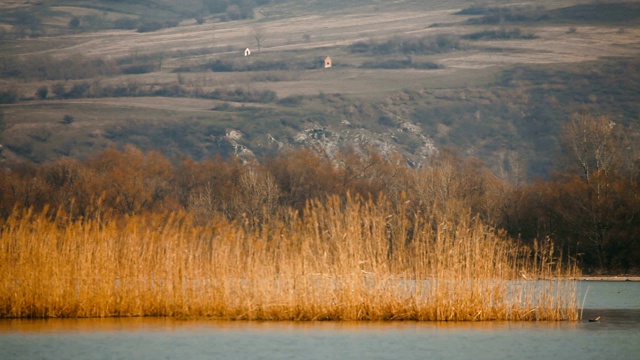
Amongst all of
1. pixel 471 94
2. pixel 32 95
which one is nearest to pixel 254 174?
pixel 471 94

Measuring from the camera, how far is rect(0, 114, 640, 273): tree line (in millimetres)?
55875

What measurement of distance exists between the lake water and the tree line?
25875mm

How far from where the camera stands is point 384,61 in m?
186

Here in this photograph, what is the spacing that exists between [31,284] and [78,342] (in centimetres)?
324

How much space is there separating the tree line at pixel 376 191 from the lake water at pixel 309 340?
2588cm

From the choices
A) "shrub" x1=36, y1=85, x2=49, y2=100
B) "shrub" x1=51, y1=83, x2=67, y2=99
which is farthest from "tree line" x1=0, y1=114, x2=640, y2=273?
"shrub" x1=51, y1=83, x2=67, y2=99

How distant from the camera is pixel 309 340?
2170 centimetres

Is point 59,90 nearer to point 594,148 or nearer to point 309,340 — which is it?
point 594,148

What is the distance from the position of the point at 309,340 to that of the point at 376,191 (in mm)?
53025

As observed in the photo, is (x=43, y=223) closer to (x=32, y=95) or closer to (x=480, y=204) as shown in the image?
(x=480, y=204)

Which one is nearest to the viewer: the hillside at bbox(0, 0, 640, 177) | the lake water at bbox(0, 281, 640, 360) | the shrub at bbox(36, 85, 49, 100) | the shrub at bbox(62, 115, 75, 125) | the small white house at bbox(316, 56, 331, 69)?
the lake water at bbox(0, 281, 640, 360)

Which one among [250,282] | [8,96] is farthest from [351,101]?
[250,282]

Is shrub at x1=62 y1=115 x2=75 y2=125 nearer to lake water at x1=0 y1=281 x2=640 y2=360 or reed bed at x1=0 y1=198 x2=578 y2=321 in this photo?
reed bed at x1=0 y1=198 x2=578 y2=321

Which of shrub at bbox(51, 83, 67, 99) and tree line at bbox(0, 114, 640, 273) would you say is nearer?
Answer: tree line at bbox(0, 114, 640, 273)
